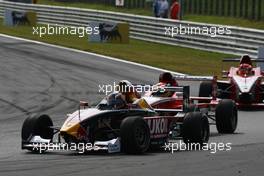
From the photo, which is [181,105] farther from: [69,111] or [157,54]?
[157,54]

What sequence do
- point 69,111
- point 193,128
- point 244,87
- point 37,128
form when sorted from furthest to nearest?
point 244,87 < point 69,111 < point 193,128 < point 37,128

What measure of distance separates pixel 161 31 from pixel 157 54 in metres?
3.17

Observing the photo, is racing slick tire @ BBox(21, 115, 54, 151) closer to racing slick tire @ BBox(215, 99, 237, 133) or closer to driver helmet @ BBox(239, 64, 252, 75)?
racing slick tire @ BBox(215, 99, 237, 133)

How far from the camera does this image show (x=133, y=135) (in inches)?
501

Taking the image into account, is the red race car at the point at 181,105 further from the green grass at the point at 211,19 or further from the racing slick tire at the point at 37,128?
the green grass at the point at 211,19

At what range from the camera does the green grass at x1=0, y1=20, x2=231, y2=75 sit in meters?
28.1

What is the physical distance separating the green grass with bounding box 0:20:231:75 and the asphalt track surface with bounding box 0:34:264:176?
1142mm

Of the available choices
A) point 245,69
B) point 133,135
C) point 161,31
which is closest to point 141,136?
point 133,135

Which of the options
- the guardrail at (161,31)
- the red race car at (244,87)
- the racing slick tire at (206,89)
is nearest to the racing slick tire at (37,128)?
the racing slick tire at (206,89)

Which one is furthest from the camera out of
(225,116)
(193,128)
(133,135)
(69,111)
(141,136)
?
(69,111)

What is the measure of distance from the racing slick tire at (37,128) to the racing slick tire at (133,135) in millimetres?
1386

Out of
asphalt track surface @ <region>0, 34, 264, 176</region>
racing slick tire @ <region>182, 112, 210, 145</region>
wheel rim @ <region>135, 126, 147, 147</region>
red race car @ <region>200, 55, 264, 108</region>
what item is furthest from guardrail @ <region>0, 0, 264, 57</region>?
wheel rim @ <region>135, 126, 147, 147</region>

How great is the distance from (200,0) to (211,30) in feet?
34.6

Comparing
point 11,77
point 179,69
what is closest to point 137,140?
point 11,77
